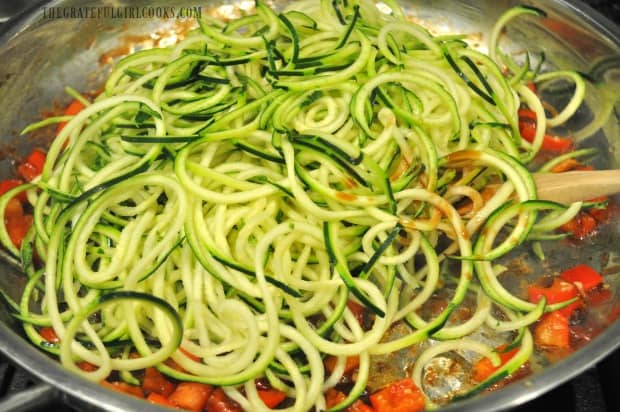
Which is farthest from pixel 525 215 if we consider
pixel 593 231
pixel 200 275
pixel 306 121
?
pixel 200 275

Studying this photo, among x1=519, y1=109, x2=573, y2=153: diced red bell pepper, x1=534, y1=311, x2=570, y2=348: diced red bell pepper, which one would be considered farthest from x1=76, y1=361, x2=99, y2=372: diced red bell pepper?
x1=519, y1=109, x2=573, y2=153: diced red bell pepper

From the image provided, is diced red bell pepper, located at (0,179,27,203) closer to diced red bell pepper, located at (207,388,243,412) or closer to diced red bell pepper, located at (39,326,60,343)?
diced red bell pepper, located at (39,326,60,343)

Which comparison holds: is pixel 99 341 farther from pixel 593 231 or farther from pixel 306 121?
pixel 593 231

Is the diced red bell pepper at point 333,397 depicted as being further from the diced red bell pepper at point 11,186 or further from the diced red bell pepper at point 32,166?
the diced red bell pepper at point 32,166

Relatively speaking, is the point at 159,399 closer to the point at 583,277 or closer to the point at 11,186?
the point at 11,186

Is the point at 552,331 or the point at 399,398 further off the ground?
the point at 552,331

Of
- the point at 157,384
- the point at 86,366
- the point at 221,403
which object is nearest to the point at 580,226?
the point at 221,403
